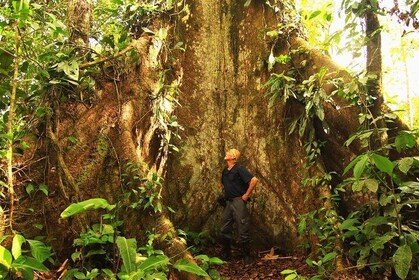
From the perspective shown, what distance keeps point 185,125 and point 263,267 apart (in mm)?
2439

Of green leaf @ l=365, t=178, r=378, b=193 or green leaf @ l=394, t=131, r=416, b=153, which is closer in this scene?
green leaf @ l=394, t=131, r=416, b=153

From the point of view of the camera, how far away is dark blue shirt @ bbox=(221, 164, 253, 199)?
515cm

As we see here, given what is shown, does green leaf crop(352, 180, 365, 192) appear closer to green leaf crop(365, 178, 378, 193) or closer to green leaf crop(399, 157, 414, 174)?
green leaf crop(365, 178, 378, 193)

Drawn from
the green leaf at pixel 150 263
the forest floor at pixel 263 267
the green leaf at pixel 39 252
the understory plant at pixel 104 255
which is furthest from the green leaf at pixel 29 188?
the forest floor at pixel 263 267

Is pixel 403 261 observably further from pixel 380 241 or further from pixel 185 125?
pixel 185 125

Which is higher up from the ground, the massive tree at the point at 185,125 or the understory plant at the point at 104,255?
the massive tree at the point at 185,125

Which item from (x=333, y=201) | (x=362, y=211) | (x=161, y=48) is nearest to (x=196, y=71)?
(x=161, y=48)

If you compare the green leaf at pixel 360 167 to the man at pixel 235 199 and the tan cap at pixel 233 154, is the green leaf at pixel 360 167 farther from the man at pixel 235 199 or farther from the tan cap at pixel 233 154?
the tan cap at pixel 233 154

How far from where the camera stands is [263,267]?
15.8 feet

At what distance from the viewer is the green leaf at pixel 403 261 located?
2.65m

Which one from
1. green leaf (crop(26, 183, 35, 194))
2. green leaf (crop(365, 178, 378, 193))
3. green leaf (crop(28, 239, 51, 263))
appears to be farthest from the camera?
green leaf (crop(26, 183, 35, 194))

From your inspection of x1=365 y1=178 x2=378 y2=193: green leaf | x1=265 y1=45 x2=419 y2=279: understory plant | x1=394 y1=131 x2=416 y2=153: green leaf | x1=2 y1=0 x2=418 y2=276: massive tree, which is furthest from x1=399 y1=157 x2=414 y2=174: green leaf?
x1=2 y1=0 x2=418 y2=276: massive tree

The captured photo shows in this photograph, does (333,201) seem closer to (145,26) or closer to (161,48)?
(161,48)

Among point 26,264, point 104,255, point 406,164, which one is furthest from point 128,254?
point 406,164
